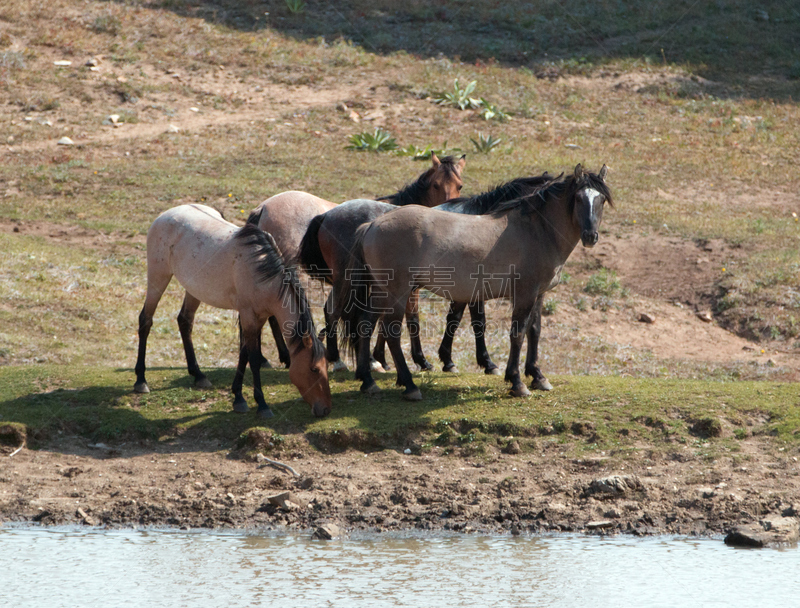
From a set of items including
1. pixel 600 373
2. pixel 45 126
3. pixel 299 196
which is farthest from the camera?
pixel 45 126

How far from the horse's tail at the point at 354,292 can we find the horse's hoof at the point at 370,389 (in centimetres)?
43

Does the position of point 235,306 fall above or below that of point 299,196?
below

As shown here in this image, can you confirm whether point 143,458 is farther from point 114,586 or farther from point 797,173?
point 797,173

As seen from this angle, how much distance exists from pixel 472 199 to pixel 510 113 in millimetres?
16706

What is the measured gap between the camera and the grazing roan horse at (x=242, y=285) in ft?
26.5

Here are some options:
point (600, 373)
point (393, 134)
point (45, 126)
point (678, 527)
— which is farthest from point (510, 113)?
point (678, 527)

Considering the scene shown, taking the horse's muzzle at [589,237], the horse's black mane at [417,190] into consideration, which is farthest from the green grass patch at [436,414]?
the horse's black mane at [417,190]

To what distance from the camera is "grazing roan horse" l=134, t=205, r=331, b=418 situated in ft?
26.5

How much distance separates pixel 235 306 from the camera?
8.54 meters

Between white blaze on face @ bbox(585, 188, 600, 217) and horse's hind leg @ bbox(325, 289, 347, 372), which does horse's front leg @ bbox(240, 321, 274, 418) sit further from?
white blaze on face @ bbox(585, 188, 600, 217)

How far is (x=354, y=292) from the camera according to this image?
28.7 feet

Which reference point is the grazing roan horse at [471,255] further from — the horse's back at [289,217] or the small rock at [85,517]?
the small rock at [85,517]

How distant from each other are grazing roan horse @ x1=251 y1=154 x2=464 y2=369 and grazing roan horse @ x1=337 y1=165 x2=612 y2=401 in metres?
1.38

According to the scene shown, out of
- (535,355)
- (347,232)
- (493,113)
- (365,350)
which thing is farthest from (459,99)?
(365,350)
